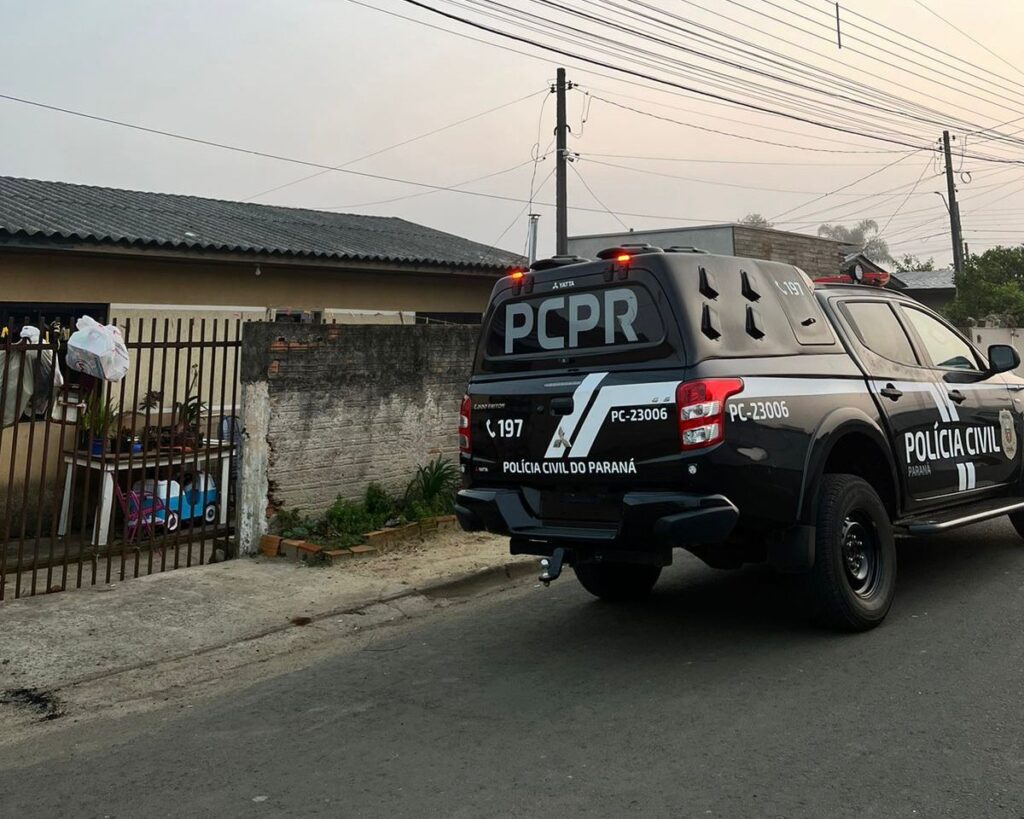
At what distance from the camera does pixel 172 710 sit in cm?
449

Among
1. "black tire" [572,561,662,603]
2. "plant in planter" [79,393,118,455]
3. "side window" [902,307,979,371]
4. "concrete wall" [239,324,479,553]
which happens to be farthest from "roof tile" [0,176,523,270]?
"side window" [902,307,979,371]

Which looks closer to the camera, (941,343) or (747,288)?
(747,288)

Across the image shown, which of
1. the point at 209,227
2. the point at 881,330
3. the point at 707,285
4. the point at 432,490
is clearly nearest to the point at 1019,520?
the point at 881,330

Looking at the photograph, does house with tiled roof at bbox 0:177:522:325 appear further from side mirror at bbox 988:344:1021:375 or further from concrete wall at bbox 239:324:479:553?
side mirror at bbox 988:344:1021:375

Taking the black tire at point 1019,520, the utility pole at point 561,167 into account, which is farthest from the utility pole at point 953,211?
the black tire at point 1019,520

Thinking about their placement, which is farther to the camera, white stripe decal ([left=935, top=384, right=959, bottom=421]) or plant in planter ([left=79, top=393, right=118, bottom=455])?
plant in planter ([left=79, top=393, right=118, bottom=455])

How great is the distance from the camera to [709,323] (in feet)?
14.9

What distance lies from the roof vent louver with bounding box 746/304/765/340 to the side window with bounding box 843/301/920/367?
1.05 m

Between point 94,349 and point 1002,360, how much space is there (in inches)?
270

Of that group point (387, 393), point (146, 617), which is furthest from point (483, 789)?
point (387, 393)

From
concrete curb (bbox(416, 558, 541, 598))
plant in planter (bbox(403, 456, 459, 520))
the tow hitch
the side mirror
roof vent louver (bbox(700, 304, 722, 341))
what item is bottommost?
concrete curb (bbox(416, 558, 541, 598))

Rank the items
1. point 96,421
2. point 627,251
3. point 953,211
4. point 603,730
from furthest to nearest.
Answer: point 953,211 < point 96,421 < point 627,251 < point 603,730

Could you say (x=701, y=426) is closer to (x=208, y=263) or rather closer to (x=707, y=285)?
(x=707, y=285)

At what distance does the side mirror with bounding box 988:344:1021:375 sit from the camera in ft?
21.1
